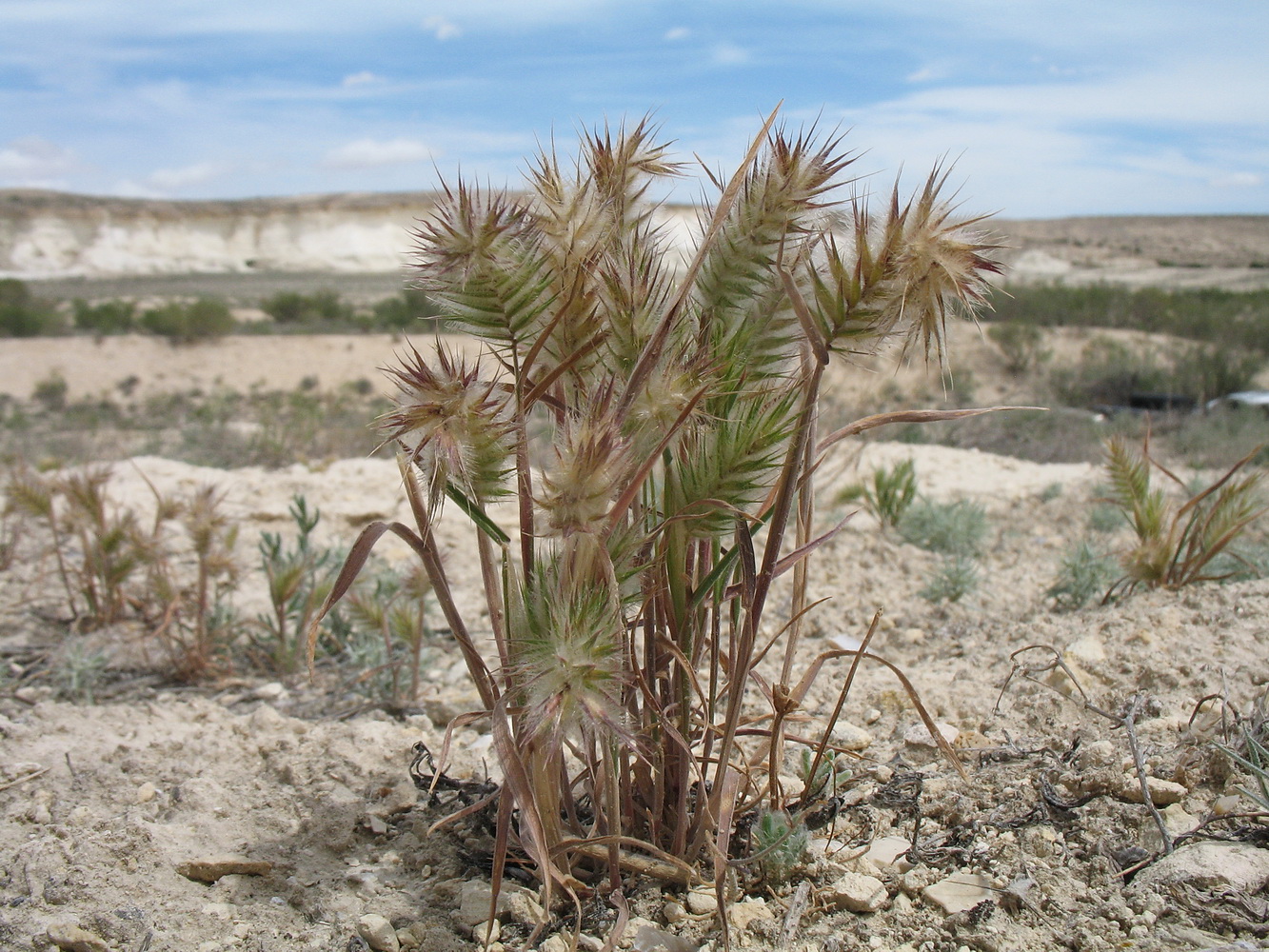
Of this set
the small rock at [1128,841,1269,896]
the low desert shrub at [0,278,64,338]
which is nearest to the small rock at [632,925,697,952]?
the small rock at [1128,841,1269,896]

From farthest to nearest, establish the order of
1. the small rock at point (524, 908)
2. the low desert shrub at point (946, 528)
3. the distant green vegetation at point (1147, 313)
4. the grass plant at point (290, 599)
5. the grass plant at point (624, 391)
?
the distant green vegetation at point (1147, 313), the low desert shrub at point (946, 528), the grass plant at point (290, 599), the small rock at point (524, 908), the grass plant at point (624, 391)

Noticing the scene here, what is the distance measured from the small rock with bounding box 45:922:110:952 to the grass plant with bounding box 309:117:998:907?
65 cm

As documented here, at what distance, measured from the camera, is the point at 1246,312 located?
19234 mm

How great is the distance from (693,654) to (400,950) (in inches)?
25.0

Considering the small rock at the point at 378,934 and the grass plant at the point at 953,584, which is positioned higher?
the grass plant at the point at 953,584

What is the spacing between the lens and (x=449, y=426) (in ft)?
3.57

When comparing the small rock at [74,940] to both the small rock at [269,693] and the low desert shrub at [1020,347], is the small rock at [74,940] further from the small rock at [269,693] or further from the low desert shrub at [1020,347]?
the low desert shrub at [1020,347]

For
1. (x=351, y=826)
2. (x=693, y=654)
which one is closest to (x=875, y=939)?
(x=693, y=654)

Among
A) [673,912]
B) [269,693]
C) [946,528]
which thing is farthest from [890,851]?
[946,528]

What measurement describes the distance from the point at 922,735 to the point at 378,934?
1.13 m

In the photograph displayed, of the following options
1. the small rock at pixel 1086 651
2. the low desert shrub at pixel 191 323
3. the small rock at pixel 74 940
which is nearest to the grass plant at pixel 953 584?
the small rock at pixel 1086 651

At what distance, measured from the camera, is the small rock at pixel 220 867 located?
61.4 inches

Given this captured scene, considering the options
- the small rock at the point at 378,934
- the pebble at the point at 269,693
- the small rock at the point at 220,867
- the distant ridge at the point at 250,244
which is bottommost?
the pebble at the point at 269,693

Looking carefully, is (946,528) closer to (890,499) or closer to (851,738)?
(890,499)
